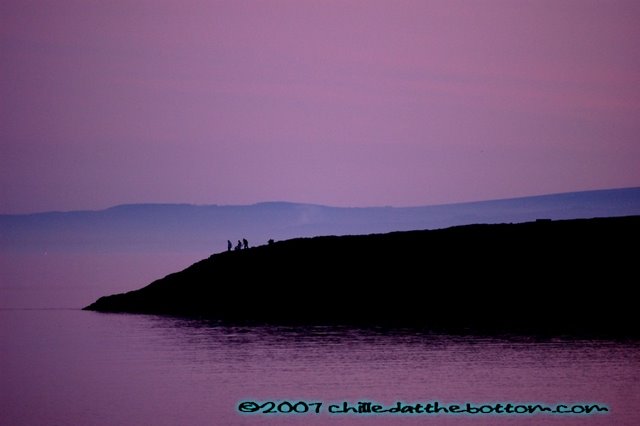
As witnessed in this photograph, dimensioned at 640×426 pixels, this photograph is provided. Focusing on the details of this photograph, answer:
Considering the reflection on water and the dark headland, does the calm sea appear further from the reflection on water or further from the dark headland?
the dark headland

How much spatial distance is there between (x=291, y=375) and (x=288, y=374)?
38 centimetres

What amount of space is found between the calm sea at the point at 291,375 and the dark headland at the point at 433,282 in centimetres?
882

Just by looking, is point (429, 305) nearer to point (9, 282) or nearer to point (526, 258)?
point (526, 258)

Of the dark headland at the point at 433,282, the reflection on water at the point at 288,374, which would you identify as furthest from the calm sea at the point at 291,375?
the dark headland at the point at 433,282

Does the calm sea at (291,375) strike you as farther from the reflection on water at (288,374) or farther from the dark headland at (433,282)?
the dark headland at (433,282)

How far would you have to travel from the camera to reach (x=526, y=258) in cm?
8250

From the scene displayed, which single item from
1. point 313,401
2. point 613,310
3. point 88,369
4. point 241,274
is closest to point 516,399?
point 313,401

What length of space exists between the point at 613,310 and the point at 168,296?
3567 cm

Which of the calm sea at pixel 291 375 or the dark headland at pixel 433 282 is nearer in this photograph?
the calm sea at pixel 291 375

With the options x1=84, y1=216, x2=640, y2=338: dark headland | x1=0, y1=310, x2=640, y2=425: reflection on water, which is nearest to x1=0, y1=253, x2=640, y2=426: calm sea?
x1=0, y1=310, x2=640, y2=425: reflection on water

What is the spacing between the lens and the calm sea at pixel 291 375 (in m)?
43.9

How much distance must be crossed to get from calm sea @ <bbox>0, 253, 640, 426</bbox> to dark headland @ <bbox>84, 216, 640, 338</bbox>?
28.9 feet

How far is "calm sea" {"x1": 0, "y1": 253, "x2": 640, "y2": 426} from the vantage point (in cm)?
4394

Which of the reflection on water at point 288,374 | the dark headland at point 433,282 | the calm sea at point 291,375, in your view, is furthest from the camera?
the dark headland at point 433,282
